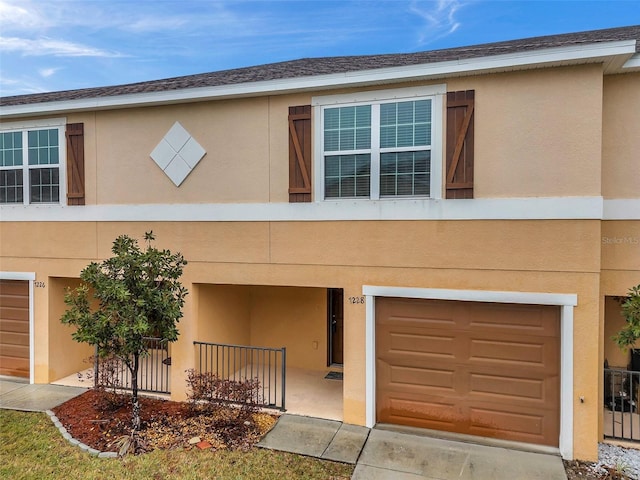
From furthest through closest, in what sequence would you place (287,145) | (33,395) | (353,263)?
(33,395), (287,145), (353,263)

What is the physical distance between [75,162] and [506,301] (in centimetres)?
878

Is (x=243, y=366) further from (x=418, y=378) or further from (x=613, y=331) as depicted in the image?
(x=613, y=331)

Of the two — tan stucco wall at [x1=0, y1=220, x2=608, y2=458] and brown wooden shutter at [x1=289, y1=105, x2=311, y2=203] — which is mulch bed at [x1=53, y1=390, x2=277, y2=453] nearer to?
tan stucco wall at [x1=0, y1=220, x2=608, y2=458]

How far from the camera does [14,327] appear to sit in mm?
8922

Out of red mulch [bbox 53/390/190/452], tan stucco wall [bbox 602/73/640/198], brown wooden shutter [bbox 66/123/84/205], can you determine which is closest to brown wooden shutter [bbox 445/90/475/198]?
tan stucco wall [bbox 602/73/640/198]

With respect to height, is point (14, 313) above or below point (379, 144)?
below

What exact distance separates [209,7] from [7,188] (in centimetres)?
728

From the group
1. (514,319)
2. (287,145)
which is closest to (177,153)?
(287,145)

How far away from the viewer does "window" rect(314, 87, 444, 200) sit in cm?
634

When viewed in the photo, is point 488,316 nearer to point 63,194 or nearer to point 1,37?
point 63,194

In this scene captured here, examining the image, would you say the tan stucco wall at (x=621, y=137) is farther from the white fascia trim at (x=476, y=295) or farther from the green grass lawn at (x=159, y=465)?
the green grass lawn at (x=159, y=465)

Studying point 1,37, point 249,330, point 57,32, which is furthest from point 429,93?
point 57,32

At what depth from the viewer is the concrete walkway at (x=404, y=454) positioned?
529cm

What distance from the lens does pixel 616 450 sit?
5938 millimetres
